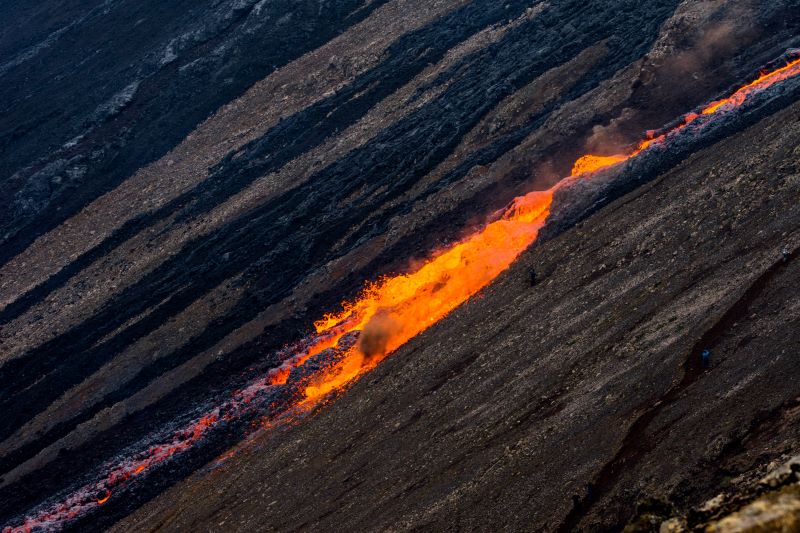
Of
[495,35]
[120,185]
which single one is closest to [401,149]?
[495,35]

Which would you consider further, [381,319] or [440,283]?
[440,283]

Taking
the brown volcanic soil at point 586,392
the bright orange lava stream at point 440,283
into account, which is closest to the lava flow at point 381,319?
the bright orange lava stream at point 440,283

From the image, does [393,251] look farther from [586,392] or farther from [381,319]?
[586,392]

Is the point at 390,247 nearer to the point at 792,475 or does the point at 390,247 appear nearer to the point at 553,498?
the point at 553,498

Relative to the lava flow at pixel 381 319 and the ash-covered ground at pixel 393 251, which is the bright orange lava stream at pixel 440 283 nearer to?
the lava flow at pixel 381 319

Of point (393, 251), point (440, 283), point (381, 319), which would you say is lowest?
point (440, 283)

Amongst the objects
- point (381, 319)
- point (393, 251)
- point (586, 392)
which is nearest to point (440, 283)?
point (381, 319)
